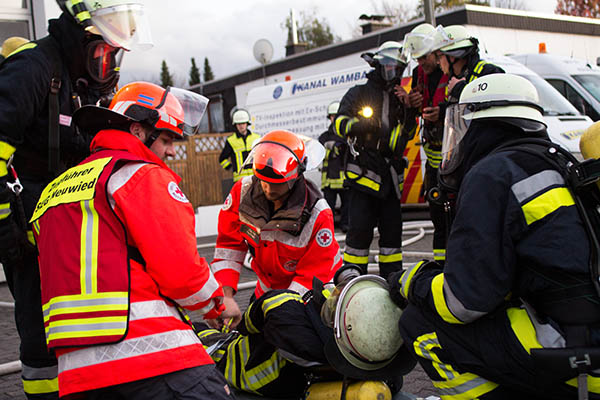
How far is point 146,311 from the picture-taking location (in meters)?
2.19

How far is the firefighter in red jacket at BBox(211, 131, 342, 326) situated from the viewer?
3484mm

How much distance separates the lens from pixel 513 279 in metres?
2.23

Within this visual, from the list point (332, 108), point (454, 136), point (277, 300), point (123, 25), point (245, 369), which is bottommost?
point (245, 369)

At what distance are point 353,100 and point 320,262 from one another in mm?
2199

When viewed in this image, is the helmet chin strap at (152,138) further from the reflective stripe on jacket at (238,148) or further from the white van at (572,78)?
the white van at (572,78)

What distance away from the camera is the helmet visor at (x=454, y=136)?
2639 millimetres

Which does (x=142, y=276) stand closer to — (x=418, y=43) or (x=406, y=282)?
(x=406, y=282)

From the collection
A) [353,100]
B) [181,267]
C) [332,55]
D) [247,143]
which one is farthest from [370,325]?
[332,55]

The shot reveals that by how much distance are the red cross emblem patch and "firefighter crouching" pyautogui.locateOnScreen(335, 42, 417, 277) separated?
150 cm

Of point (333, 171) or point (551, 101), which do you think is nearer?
point (551, 101)

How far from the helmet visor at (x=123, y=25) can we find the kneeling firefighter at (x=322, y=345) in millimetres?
1542

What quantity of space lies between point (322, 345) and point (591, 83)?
26.2 feet

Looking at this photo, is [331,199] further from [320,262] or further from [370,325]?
[370,325]

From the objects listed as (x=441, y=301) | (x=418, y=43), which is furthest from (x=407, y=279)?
(x=418, y=43)
